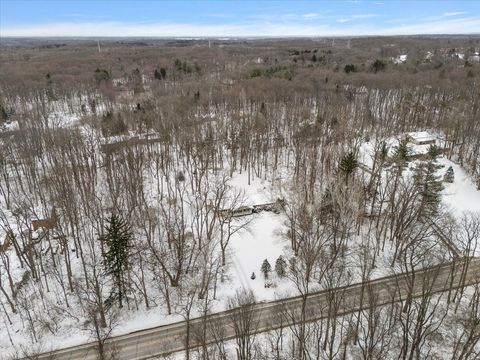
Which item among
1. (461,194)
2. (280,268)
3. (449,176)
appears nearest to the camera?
(280,268)

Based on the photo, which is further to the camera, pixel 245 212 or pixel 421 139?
pixel 421 139

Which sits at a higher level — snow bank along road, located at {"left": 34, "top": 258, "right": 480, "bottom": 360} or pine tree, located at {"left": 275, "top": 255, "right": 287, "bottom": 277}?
pine tree, located at {"left": 275, "top": 255, "right": 287, "bottom": 277}

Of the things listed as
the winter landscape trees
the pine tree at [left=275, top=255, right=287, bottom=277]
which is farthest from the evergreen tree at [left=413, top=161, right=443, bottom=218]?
the pine tree at [left=275, top=255, right=287, bottom=277]

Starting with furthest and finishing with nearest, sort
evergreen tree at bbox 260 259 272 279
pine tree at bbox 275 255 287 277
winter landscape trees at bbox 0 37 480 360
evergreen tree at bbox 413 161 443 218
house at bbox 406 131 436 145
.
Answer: house at bbox 406 131 436 145 → evergreen tree at bbox 413 161 443 218 → evergreen tree at bbox 260 259 272 279 → pine tree at bbox 275 255 287 277 → winter landscape trees at bbox 0 37 480 360

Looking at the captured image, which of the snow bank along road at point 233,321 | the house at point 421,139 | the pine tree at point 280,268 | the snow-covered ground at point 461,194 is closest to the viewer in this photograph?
the snow bank along road at point 233,321

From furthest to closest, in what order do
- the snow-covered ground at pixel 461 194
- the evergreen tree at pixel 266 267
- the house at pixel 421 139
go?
1. the house at pixel 421 139
2. the snow-covered ground at pixel 461 194
3. the evergreen tree at pixel 266 267

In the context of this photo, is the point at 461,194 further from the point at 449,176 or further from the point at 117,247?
the point at 117,247

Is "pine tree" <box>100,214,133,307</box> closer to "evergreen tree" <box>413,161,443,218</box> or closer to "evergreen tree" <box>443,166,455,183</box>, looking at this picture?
"evergreen tree" <box>413,161,443,218</box>

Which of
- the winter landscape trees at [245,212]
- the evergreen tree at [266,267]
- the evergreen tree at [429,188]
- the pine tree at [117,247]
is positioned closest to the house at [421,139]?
the winter landscape trees at [245,212]

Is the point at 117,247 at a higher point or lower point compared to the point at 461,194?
higher

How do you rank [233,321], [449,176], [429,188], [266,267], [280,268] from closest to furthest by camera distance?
[233,321]
[280,268]
[266,267]
[429,188]
[449,176]

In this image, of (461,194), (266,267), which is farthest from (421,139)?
(266,267)

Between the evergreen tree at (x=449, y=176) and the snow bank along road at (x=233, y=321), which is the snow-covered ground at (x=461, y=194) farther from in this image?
the snow bank along road at (x=233, y=321)
